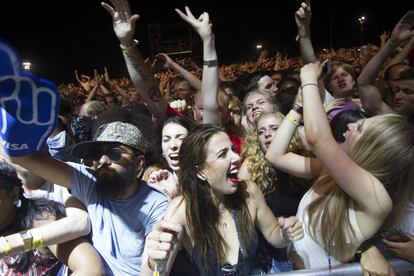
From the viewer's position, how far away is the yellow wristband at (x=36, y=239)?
149 cm

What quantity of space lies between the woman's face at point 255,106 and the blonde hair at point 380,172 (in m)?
1.35

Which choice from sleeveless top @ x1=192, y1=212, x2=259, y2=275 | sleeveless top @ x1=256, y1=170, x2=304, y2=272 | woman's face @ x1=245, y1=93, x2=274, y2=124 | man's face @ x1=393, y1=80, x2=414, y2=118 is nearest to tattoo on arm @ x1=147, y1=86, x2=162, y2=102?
woman's face @ x1=245, y1=93, x2=274, y2=124

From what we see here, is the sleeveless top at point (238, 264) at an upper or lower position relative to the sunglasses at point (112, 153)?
lower

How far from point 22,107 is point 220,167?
825 millimetres

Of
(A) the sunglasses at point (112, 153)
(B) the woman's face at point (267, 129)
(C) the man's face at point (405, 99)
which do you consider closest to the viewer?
(A) the sunglasses at point (112, 153)

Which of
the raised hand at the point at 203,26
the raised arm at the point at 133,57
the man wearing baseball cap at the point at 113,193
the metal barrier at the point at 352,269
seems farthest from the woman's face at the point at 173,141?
the metal barrier at the point at 352,269

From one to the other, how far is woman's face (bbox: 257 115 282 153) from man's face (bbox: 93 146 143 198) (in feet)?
2.99

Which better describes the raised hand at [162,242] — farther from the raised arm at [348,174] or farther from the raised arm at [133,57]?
the raised arm at [133,57]

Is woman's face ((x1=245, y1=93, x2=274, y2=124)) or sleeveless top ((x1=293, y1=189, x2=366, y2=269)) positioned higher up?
woman's face ((x1=245, y1=93, x2=274, y2=124))

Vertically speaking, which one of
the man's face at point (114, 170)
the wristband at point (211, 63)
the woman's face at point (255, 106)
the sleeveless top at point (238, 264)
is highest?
the wristband at point (211, 63)

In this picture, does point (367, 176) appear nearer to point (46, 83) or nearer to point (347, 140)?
point (347, 140)

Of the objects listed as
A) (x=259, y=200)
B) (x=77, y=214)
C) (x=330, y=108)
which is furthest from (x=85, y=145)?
(x=330, y=108)

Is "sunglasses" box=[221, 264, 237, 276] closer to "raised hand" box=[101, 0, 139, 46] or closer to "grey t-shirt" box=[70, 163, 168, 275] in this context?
"grey t-shirt" box=[70, 163, 168, 275]

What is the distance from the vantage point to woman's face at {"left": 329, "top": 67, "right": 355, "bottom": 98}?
333 centimetres
